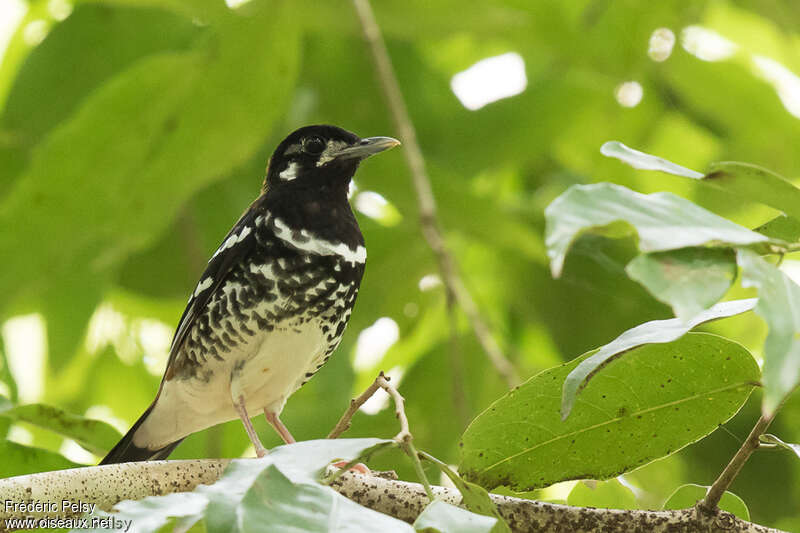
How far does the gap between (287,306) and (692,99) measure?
258 cm

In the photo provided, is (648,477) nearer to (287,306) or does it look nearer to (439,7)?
(287,306)

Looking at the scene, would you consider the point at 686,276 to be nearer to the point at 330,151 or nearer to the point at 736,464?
the point at 736,464

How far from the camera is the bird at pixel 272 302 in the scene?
3117mm

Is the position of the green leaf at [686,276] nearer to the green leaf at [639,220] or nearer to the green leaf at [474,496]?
the green leaf at [639,220]

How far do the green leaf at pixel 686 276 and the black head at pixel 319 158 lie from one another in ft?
7.17

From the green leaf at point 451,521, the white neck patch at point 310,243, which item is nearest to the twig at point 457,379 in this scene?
the white neck patch at point 310,243

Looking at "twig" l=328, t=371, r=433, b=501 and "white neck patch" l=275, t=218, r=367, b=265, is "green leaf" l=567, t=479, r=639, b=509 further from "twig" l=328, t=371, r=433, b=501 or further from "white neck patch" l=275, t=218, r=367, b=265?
"white neck patch" l=275, t=218, r=367, b=265

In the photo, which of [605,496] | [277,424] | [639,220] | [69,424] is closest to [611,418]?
[605,496]

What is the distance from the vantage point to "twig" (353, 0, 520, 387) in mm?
3770

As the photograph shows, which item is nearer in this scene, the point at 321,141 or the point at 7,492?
the point at 7,492

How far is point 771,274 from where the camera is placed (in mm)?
1267

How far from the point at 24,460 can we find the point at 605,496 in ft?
4.35

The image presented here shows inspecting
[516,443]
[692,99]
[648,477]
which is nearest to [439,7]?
[692,99]

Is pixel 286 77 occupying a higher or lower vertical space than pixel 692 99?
higher
